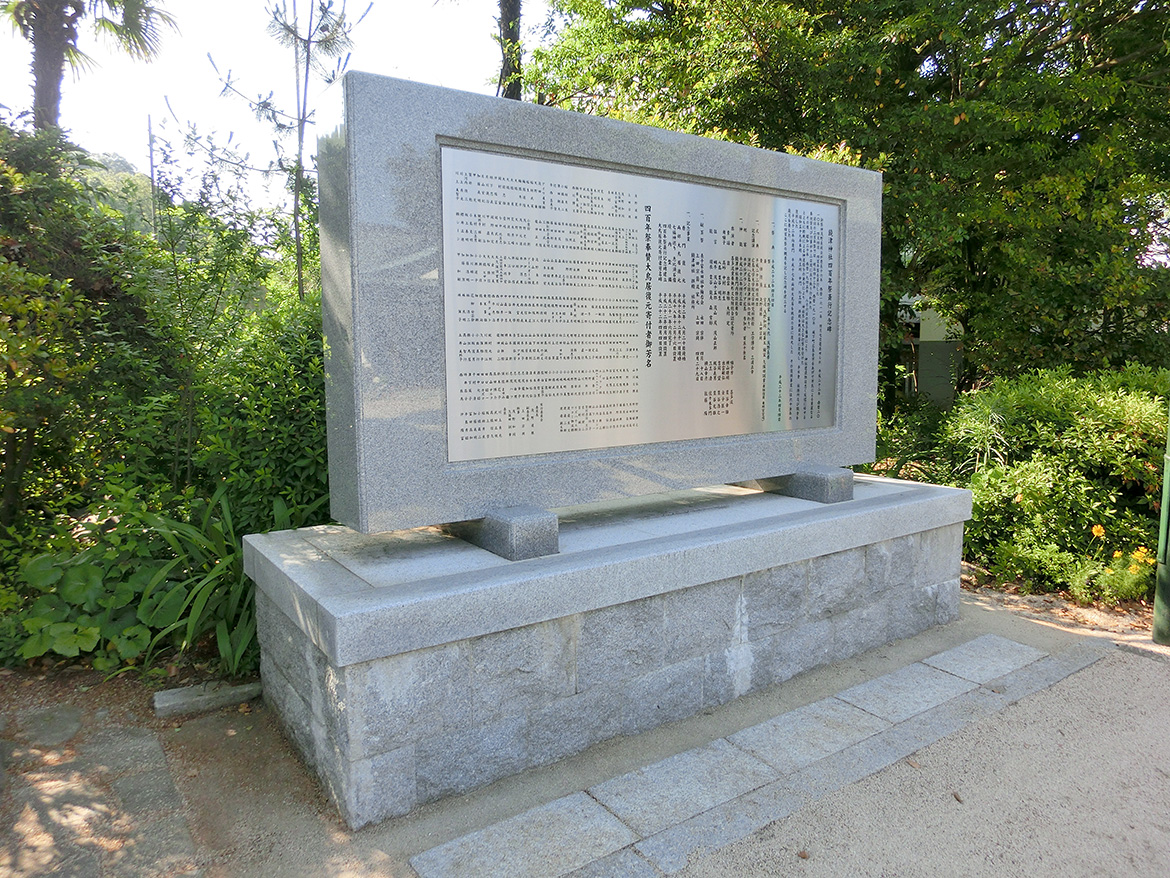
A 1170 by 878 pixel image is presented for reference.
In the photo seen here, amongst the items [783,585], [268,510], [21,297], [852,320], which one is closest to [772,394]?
[852,320]

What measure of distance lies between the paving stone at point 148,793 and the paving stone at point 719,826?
5.29ft

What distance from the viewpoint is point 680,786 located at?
9.05 feet

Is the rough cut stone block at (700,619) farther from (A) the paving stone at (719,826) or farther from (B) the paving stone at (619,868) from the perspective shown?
(B) the paving stone at (619,868)

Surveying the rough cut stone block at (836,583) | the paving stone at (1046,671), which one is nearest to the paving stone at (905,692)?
the paving stone at (1046,671)

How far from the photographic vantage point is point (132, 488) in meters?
3.59

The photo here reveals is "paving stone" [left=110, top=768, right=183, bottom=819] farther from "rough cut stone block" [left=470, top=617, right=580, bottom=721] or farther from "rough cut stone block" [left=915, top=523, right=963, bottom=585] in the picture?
"rough cut stone block" [left=915, top=523, right=963, bottom=585]

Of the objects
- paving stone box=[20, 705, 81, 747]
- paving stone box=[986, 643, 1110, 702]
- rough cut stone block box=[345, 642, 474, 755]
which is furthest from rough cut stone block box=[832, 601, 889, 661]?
paving stone box=[20, 705, 81, 747]

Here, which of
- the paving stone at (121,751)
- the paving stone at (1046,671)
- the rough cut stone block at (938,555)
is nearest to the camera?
the paving stone at (121,751)

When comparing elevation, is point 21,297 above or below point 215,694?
above

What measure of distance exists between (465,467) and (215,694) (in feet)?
4.82

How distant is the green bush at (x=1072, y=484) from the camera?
491cm

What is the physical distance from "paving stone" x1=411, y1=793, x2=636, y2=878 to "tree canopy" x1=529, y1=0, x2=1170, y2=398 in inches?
226

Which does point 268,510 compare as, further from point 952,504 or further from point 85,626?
point 952,504

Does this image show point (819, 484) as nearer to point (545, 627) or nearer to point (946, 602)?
point (946, 602)
